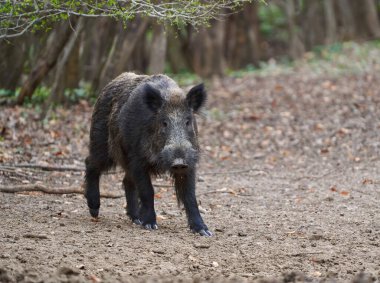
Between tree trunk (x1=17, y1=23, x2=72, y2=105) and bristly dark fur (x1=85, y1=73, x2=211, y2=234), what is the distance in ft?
14.4

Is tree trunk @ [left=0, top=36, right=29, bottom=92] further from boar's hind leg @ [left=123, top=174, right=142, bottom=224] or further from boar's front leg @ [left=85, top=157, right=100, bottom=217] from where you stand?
boar's hind leg @ [left=123, top=174, right=142, bottom=224]

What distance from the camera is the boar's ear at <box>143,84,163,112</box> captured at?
782 centimetres

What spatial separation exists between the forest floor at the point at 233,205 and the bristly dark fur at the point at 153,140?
29 centimetres

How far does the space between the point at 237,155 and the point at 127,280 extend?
776cm

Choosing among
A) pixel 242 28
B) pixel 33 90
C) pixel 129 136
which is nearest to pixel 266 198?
pixel 129 136

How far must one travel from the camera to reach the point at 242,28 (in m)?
26.8

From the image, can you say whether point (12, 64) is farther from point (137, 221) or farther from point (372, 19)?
point (372, 19)

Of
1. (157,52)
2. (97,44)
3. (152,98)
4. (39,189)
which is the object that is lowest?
(39,189)

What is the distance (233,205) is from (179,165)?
2296mm

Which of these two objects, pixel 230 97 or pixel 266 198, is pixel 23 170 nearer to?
pixel 266 198

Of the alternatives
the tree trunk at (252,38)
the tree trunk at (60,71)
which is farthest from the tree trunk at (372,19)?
the tree trunk at (60,71)

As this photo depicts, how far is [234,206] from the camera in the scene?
30.7 ft

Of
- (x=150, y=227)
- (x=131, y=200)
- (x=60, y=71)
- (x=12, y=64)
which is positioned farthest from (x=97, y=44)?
(x=150, y=227)

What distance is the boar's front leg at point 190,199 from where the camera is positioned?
7.64 metres
